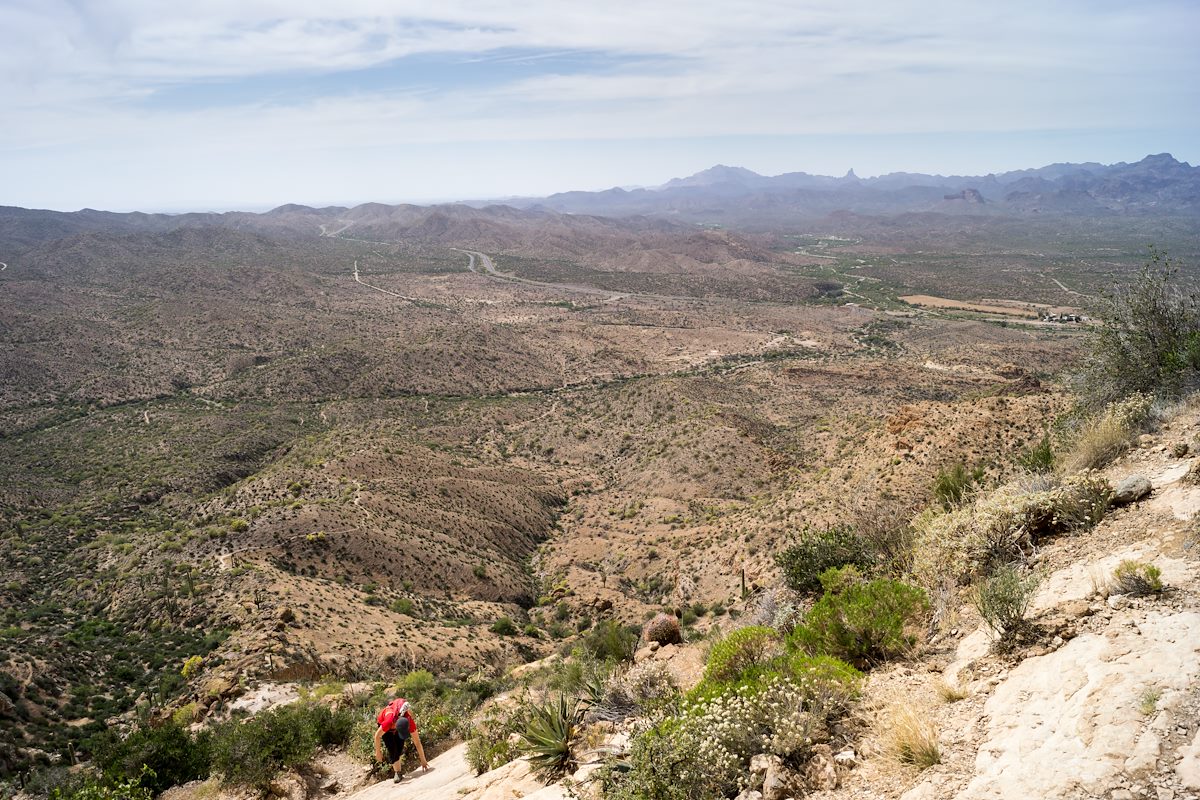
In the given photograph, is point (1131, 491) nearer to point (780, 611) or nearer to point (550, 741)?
point (780, 611)

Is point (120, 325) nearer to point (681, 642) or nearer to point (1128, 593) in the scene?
point (681, 642)

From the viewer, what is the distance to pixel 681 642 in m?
11.4

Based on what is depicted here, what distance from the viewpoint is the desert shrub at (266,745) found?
904 centimetres

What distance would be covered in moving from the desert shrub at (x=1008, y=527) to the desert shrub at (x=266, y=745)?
9.80m

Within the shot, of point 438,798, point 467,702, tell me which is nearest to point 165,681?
point 467,702

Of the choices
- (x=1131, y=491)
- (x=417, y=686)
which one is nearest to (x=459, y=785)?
(x=417, y=686)

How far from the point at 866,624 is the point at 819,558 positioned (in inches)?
180

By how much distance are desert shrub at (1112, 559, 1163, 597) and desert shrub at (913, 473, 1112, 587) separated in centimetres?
179

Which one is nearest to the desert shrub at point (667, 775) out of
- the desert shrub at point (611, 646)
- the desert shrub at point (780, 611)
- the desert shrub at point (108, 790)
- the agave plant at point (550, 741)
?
the agave plant at point (550, 741)

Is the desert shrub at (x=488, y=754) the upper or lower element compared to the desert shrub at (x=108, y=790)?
upper

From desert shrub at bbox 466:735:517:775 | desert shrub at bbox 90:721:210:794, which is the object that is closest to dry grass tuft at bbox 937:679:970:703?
desert shrub at bbox 466:735:517:775

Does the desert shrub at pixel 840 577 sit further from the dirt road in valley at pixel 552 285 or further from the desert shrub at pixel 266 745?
the dirt road in valley at pixel 552 285

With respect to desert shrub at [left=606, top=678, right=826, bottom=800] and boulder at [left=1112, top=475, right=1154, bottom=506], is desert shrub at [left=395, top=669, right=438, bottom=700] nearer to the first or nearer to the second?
desert shrub at [left=606, top=678, right=826, bottom=800]

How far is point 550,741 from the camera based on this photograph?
6.69m
